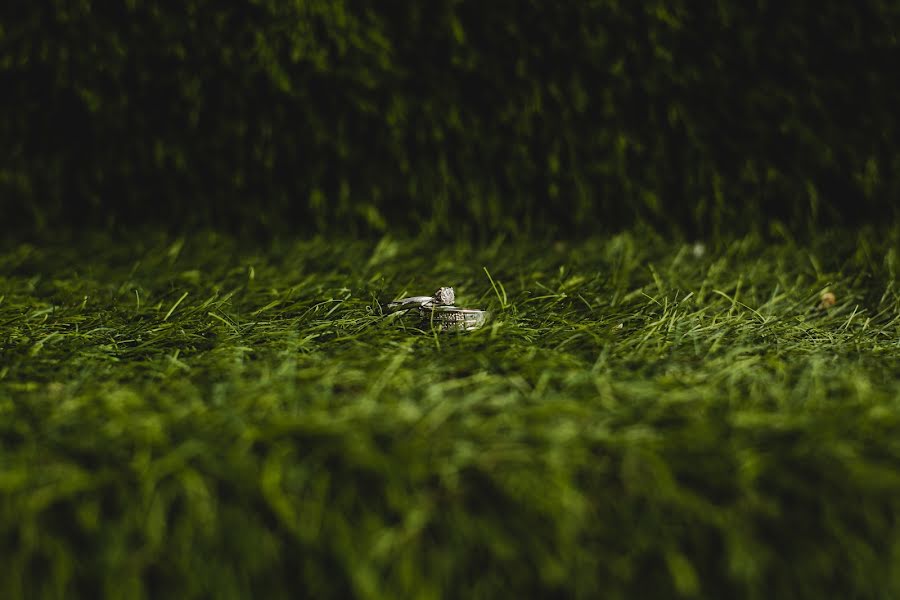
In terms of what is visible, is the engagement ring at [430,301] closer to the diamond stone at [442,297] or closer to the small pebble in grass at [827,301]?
the diamond stone at [442,297]

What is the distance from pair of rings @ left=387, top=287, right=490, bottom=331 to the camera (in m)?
1.77

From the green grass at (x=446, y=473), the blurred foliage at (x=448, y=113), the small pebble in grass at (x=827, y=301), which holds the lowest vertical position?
the small pebble in grass at (x=827, y=301)

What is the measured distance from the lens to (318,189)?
9.65ft

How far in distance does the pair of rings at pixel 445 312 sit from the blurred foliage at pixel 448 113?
114 cm

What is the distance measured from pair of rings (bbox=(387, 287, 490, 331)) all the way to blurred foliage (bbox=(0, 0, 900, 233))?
1.14 m

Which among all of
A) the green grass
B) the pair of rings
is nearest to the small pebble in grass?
the green grass

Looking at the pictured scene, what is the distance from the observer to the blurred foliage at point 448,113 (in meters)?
2.79

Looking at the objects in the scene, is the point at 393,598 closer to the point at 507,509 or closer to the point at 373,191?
the point at 507,509

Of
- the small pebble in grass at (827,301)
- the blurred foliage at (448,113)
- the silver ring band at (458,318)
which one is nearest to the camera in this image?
the silver ring band at (458,318)

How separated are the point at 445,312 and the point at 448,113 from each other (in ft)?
4.53

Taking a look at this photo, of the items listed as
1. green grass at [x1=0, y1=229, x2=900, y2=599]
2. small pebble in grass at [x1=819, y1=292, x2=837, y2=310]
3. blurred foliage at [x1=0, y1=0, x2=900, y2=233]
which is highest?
blurred foliage at [x1=0, y1=0, x2=900, y2=233]

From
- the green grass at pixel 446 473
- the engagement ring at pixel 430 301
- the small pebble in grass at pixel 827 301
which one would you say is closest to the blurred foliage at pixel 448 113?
the small pebble in grass at pixel 827 301

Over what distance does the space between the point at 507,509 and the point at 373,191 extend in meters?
2.07

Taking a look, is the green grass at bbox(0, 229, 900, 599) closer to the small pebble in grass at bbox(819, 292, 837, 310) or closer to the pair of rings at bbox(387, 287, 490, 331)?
the pair of rings at bbox(387, 287, 490, 331)
